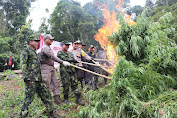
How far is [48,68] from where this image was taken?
13.4 ft

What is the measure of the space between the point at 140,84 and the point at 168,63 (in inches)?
32.3

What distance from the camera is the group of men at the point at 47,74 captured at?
3092mm

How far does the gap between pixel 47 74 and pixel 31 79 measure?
90 centimetres

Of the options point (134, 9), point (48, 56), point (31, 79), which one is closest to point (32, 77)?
point (31, 79)

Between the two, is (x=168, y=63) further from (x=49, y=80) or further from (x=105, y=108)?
(x=49, y=80)

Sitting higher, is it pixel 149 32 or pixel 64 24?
pixel 64 24

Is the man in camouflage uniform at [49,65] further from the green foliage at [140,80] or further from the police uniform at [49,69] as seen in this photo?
the green foliage at [140,80]

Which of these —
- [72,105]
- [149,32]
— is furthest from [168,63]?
[72,105]

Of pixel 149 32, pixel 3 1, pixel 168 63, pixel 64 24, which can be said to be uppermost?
pixel 3 1

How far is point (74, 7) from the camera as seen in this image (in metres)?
20.1

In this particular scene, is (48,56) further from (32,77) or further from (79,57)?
(79,57)

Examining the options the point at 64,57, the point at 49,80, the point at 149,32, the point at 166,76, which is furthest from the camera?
the point at 64,57

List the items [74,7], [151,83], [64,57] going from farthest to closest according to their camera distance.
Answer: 1. [74,7]
2. [64,57]
3. [151,83]

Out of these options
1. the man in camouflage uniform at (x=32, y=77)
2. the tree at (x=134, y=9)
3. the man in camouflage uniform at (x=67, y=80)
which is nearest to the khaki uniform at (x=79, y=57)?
the man in camouflage uniform at (x=67, y=80)
